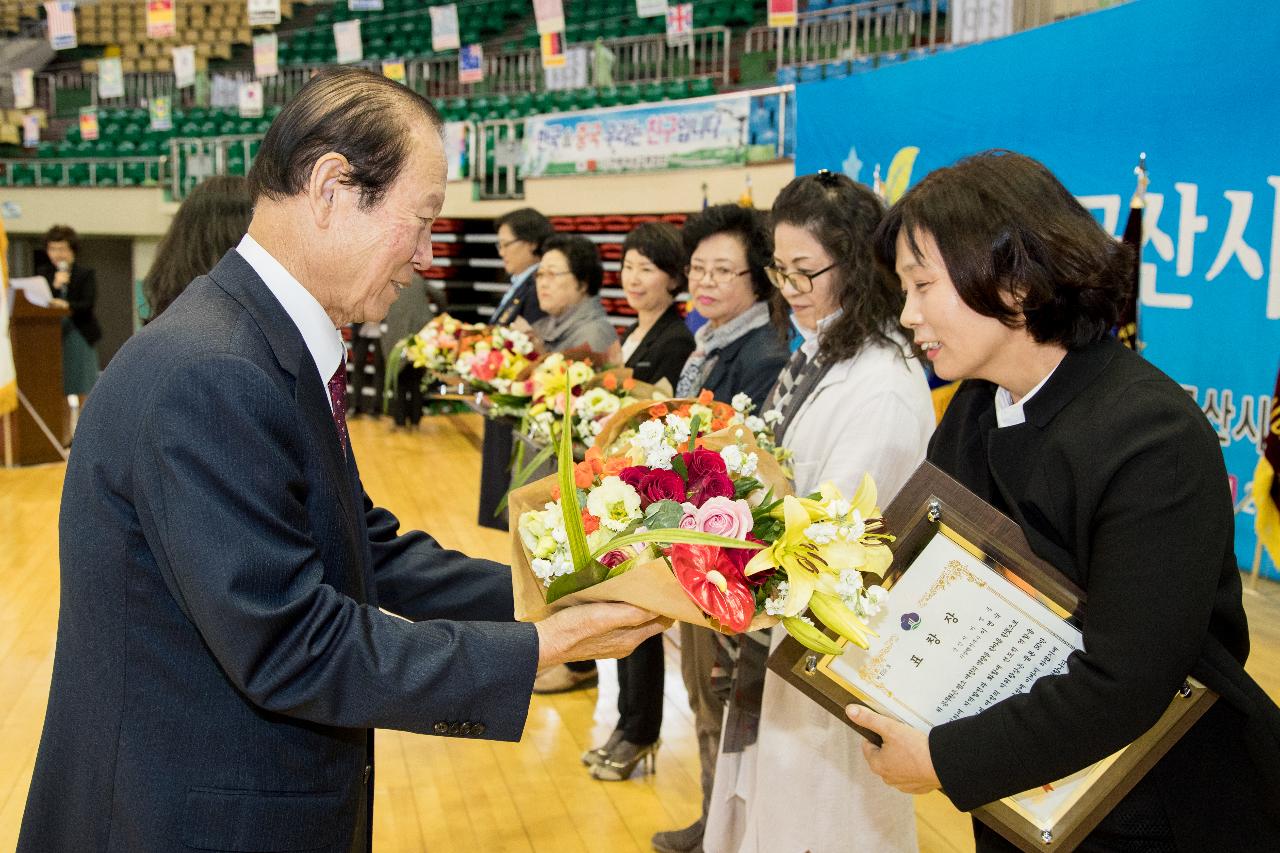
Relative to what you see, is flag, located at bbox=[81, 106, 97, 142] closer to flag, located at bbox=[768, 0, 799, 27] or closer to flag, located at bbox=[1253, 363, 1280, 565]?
flag, located at bbox=[768, 0, 799, 27]

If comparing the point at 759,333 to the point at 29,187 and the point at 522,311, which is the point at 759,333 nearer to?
the point at 522,311

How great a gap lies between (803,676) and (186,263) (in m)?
1.70

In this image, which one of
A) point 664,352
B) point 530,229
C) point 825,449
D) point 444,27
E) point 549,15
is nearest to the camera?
point 825,449

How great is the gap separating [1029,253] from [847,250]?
3.20ft

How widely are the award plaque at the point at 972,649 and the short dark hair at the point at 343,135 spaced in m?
0.74

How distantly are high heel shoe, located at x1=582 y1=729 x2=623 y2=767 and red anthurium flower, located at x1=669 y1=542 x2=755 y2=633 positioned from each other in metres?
2.30

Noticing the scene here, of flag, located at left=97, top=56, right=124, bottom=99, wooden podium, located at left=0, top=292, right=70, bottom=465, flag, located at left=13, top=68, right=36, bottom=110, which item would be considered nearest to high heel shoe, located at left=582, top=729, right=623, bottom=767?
wooden podium, located at left=0, top=292, right=70, bottom=465

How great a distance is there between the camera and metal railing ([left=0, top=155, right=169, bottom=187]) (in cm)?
1584

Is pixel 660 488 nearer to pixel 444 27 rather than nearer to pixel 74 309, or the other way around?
pixel 74 309

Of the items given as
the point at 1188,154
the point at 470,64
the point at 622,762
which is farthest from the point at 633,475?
the point at 470,64

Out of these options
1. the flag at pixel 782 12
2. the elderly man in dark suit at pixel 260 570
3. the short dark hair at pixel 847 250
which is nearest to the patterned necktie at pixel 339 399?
the elderly man in dark suit at pixel 260 570

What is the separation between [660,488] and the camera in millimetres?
1412

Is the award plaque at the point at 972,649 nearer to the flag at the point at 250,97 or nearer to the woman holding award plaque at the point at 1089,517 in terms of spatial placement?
the woman holding award plaque at the point at 1089,517

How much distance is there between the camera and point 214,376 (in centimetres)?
111
